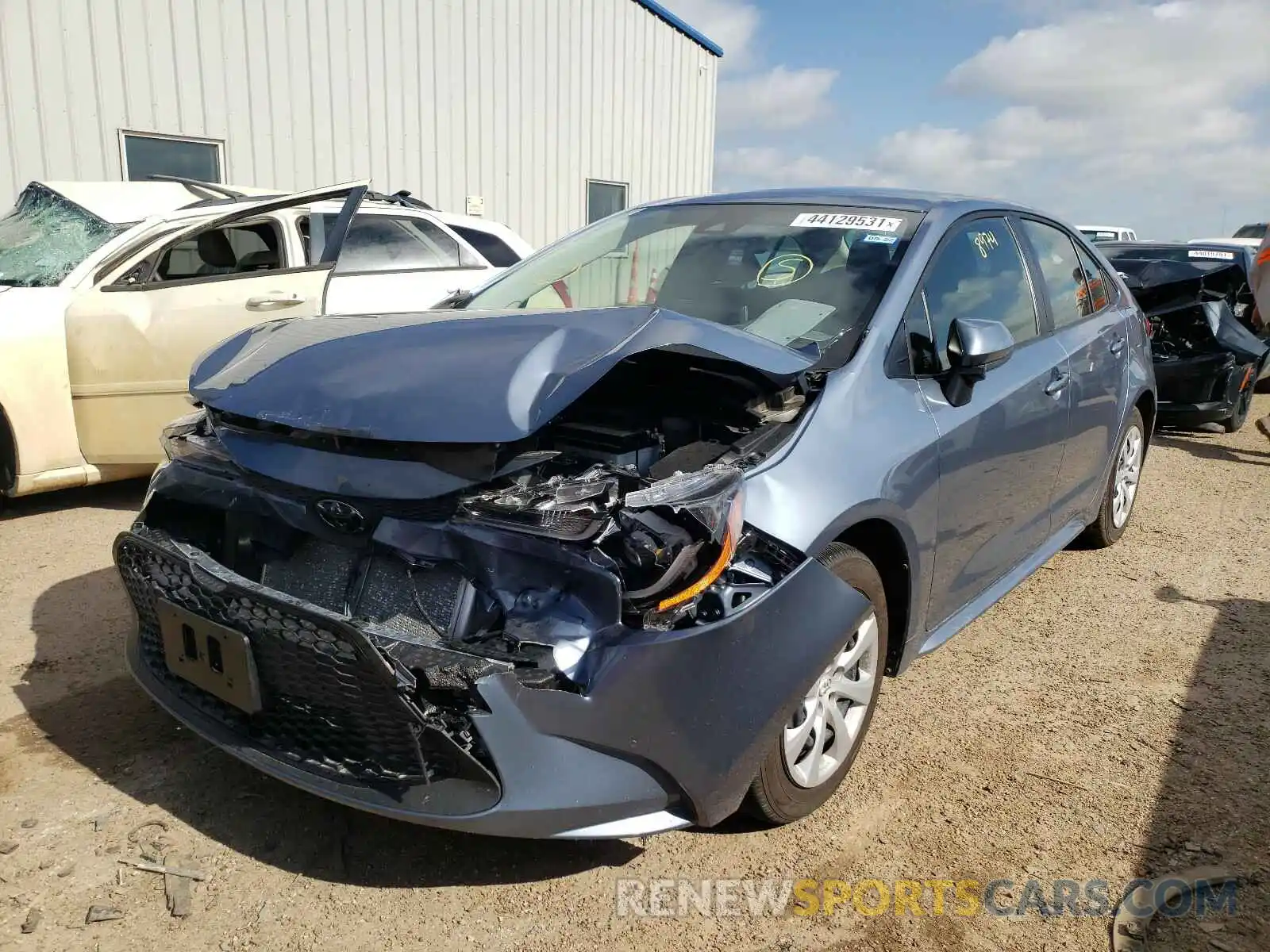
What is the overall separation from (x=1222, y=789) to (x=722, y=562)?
1.80 meters

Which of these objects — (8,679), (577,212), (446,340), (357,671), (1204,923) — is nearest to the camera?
(357,671)

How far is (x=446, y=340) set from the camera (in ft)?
7.98

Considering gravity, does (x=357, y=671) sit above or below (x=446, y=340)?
below

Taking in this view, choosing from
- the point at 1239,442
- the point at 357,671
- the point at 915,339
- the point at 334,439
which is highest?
the point at 915,339

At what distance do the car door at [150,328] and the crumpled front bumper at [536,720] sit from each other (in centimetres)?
300

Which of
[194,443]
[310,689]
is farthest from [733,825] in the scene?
[194,443]

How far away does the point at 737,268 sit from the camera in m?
3.23

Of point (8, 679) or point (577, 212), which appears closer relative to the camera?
point (8, 679)

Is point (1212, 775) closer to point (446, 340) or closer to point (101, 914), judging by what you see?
point (446, 340)

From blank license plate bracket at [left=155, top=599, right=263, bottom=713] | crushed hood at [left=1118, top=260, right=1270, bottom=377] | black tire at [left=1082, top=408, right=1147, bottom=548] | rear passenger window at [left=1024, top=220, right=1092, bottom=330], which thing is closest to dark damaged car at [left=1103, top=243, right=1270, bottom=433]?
crushed hood at [left=1118, top=260, right=1270, bottom=377]

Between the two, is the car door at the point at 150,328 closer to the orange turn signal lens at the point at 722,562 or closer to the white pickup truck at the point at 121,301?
the white pickup truck at the point at 121,301

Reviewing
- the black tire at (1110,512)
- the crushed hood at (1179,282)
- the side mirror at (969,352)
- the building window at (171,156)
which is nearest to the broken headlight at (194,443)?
the side mirror at (969,352)

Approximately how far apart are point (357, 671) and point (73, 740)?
55.2 inches

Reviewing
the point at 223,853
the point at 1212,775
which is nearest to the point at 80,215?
the point at 223,853
